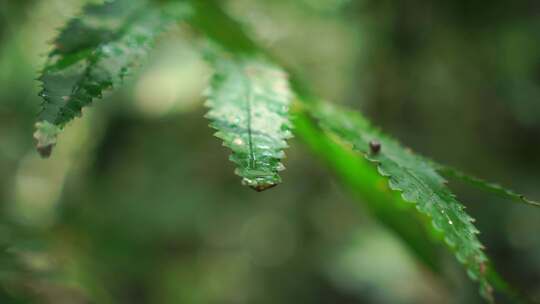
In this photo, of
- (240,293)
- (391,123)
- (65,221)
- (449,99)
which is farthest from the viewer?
(240,293)

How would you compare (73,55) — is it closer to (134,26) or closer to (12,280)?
(134,26)

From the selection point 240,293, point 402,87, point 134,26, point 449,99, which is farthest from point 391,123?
point 134,26

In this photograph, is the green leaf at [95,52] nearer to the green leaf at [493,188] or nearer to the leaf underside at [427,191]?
the leaf underside at [427,191]

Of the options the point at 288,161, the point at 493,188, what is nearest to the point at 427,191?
the point at 493,188

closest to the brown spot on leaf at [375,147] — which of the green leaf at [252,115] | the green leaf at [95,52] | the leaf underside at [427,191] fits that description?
the leaf underside at [427,191]

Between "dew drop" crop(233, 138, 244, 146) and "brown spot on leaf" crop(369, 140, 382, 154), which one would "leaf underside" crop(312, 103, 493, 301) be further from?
"dew drop" crop(233, 138, 244, 146)

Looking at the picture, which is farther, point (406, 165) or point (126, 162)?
point (126, 162)

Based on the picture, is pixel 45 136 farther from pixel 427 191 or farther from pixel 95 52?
pixel 427 191
